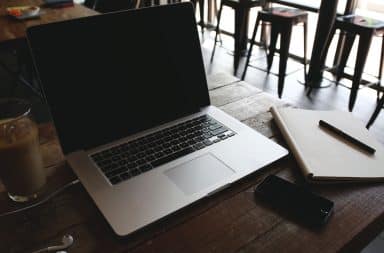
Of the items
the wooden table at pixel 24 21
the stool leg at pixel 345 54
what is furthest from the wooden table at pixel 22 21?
the stool leg at pixel 345 54

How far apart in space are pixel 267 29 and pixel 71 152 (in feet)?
11.8

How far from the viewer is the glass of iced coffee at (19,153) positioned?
0.64 m

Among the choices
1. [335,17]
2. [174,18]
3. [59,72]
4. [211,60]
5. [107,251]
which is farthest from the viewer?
[211,60]

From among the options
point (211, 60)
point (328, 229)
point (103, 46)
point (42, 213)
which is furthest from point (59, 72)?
point (211, 60)

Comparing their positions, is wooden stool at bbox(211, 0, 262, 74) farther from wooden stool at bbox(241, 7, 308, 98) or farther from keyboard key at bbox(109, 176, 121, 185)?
keyboard key at bbox(109, 176, 121, 185)

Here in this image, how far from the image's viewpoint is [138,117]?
0.85m

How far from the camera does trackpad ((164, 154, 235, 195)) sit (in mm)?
692

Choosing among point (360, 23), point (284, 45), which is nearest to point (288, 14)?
point (284, 45)

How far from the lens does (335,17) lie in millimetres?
2748

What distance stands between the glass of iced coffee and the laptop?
0.22 feet

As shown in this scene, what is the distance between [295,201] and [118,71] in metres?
0.51

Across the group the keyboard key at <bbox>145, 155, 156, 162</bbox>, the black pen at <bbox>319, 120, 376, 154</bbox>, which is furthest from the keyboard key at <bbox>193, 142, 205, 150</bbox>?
the black pen at <bbox>319, 120, 376, 154</bbox>

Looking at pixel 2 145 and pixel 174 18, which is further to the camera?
pixel 174 18

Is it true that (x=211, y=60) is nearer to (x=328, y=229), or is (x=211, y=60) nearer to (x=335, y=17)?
(x=335, y=17)
